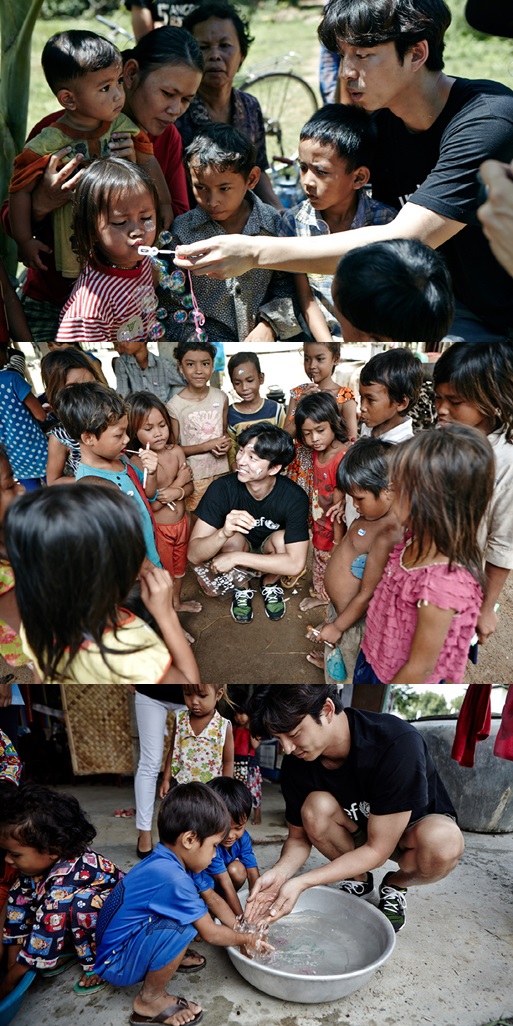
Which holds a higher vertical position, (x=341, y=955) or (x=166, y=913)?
(x=166, y=913)

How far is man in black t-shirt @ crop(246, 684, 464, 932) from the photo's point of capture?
2.33 metres

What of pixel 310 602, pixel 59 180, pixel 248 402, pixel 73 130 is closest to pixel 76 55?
pixel 73 130

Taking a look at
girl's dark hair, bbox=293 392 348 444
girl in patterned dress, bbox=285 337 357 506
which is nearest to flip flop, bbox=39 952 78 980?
girl in patterned dress, bbox=285 337 357 506

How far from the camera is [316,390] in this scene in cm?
183

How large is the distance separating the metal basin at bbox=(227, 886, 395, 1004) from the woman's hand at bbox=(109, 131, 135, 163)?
85.2 inches

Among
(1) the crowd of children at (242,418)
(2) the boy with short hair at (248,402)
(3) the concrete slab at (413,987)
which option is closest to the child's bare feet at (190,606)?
(1) the crowd of children at (242,418)

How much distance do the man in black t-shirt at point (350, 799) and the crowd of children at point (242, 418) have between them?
46 centimetres

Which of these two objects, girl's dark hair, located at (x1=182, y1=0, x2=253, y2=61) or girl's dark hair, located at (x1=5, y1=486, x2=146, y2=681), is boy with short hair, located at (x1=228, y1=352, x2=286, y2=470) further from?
girl's dark hair, located at (x1=182, y1=0, x2=253, y2=61)

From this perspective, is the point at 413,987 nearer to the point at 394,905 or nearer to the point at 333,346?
the point at 394,905

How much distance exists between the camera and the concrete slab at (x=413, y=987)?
237 centimetres

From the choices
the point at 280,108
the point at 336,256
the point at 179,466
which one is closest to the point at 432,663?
the point at 179,466

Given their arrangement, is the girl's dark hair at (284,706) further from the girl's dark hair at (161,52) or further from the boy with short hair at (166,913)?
the girl's dark hair at (161,52)

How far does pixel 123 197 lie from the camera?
1734 mm

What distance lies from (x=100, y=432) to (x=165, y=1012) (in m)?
1.67
